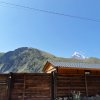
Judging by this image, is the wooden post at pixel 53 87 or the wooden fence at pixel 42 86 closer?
the wooden fence at pixel 42 86

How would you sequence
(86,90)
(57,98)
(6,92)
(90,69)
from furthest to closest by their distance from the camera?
1. (90,69)
2. (86,90)
3. (57,98)
4. (6,92)

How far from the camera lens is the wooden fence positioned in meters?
15.8

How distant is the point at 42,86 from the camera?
16344 mm

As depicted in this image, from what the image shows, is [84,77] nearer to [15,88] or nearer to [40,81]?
[40,81]

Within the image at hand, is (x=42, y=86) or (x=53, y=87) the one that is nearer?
(x=42, y=86)

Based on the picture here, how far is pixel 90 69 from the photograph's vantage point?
26172 mm

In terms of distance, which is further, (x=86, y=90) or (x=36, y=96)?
(x=86, y=90)

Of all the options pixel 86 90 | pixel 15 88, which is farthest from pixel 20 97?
pixel 86 90

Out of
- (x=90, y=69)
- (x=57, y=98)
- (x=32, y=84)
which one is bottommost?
(x=57, y=98)

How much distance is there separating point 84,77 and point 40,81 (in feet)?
12.9

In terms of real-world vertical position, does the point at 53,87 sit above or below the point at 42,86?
below

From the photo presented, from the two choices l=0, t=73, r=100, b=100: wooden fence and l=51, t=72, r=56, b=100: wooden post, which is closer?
l=0, t=73, r=100, b=100: wooden fence

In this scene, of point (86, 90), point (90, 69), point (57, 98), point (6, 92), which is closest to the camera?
point (6, 92)

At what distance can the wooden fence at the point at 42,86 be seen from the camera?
15750 millimetres
